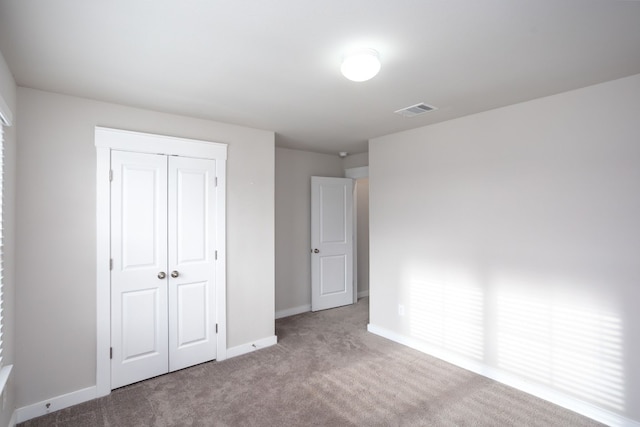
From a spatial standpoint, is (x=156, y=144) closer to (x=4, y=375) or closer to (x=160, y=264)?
(x=160, y=264)

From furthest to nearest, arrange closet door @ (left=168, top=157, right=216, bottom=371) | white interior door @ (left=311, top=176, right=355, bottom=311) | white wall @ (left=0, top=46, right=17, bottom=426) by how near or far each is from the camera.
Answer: white interior door @ (left=311, top=176, right=355, bottom=311) < closet door @ (left=168, top=157, right=216, bottom=371) < white wall @ (left=0, top=46, right=17, bottom=426)

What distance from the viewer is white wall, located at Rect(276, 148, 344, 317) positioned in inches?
192

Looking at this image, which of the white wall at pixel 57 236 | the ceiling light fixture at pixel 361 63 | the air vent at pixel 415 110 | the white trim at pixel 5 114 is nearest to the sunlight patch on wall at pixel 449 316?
the air vent at pixel 415 110

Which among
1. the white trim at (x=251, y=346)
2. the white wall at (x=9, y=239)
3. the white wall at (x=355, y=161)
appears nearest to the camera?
the white wall at (x=9, y=239)

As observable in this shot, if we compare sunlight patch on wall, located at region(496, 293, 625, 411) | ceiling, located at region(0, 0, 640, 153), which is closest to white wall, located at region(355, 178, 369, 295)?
sunlight patch on wall, located at region(496, 293, 625, 411)

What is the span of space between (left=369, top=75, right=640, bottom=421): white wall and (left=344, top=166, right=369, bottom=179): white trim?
1301mm

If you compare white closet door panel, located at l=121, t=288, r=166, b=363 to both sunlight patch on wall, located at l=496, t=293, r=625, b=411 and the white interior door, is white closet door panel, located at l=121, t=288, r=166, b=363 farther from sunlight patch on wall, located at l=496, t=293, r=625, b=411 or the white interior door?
sunlight patch on wall, located at l=496, t=293, r=625, b=411

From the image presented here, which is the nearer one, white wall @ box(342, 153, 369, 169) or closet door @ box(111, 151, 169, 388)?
closet door @ box(111, 151, 169, 388)

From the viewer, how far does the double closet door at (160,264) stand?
2.89 metres

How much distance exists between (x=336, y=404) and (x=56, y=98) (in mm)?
3278

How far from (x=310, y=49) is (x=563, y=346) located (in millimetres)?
2919

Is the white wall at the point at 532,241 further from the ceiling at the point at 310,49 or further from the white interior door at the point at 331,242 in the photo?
the white interior door at the point at 331,242

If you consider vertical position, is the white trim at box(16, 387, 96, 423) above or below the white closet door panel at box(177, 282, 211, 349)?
below

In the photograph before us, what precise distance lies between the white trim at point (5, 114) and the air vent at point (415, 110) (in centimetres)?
286
